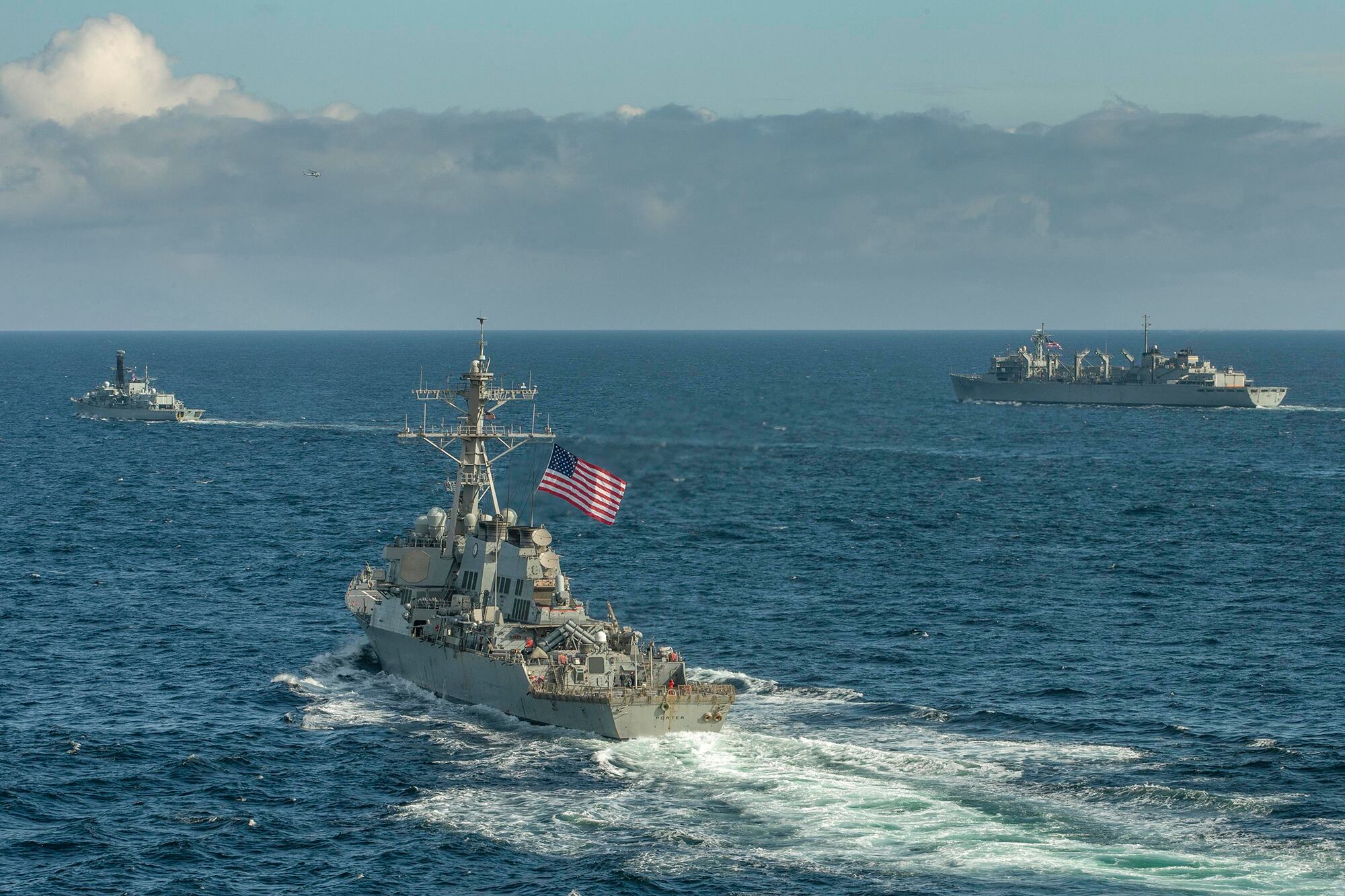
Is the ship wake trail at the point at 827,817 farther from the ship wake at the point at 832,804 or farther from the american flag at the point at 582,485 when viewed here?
the american flag at the point at 582,485

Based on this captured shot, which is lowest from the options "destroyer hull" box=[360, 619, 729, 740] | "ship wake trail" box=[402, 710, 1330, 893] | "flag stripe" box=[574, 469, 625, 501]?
"ship wake trail" box=[402, 710, 1330, 893]

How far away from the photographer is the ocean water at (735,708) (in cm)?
5112

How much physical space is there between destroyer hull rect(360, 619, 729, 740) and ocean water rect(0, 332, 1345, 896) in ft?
2.50

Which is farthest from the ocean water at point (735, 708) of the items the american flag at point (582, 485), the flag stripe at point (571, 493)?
the flag stripe at point (571, 493)

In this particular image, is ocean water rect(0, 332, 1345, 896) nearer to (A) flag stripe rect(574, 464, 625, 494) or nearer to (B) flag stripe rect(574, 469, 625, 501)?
(B) flag stripe rect(574, 469, 625, 501)

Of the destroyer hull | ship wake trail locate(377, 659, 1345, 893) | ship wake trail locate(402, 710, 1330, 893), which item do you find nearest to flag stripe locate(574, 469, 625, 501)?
the destroyer hull

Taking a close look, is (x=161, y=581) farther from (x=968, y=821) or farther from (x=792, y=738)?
(x=968, y=821)

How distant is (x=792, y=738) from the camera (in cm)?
6366

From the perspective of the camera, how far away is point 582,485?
72562mm

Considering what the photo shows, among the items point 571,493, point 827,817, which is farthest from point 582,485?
point 827,817

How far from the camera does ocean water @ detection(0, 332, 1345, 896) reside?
168ft

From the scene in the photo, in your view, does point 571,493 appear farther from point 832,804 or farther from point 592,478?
point 832,804

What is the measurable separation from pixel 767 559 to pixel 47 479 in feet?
257

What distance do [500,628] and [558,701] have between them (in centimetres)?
684
